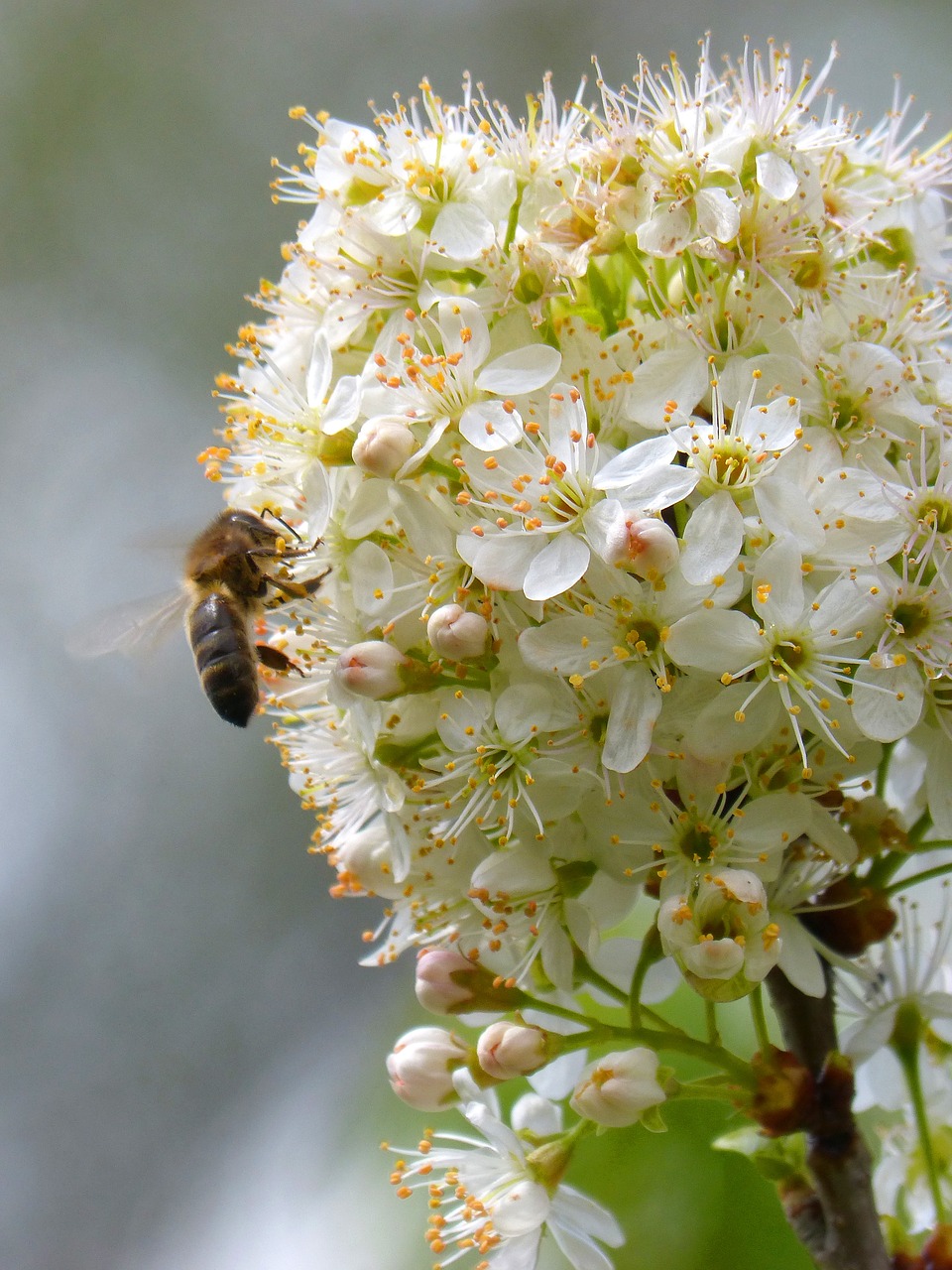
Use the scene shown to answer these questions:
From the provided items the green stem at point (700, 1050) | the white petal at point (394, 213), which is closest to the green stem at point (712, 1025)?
the green stem at point (700, 1050)

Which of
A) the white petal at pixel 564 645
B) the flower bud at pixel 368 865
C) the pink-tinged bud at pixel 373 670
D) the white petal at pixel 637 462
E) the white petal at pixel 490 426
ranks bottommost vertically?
the flower bud at pixel 368 865

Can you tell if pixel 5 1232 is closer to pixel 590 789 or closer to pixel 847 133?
pixel 590 789

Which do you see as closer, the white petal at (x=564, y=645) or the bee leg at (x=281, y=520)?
the white petal at (x=564, y=645)

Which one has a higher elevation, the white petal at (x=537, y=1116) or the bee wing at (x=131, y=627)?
the bee wing at (x=131, y=627)

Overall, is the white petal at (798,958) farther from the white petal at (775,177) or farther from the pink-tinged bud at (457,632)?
→ the white petal at (775,177)

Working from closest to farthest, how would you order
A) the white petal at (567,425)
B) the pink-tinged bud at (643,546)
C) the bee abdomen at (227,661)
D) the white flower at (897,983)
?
the pink-tinged bud at (643,546), the white petal at (567,425), the white flower at (897,983), the bee abdomen at (227,661)

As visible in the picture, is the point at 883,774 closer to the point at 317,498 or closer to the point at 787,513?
the point at 787,513

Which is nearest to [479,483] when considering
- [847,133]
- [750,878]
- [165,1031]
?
[750,878]
